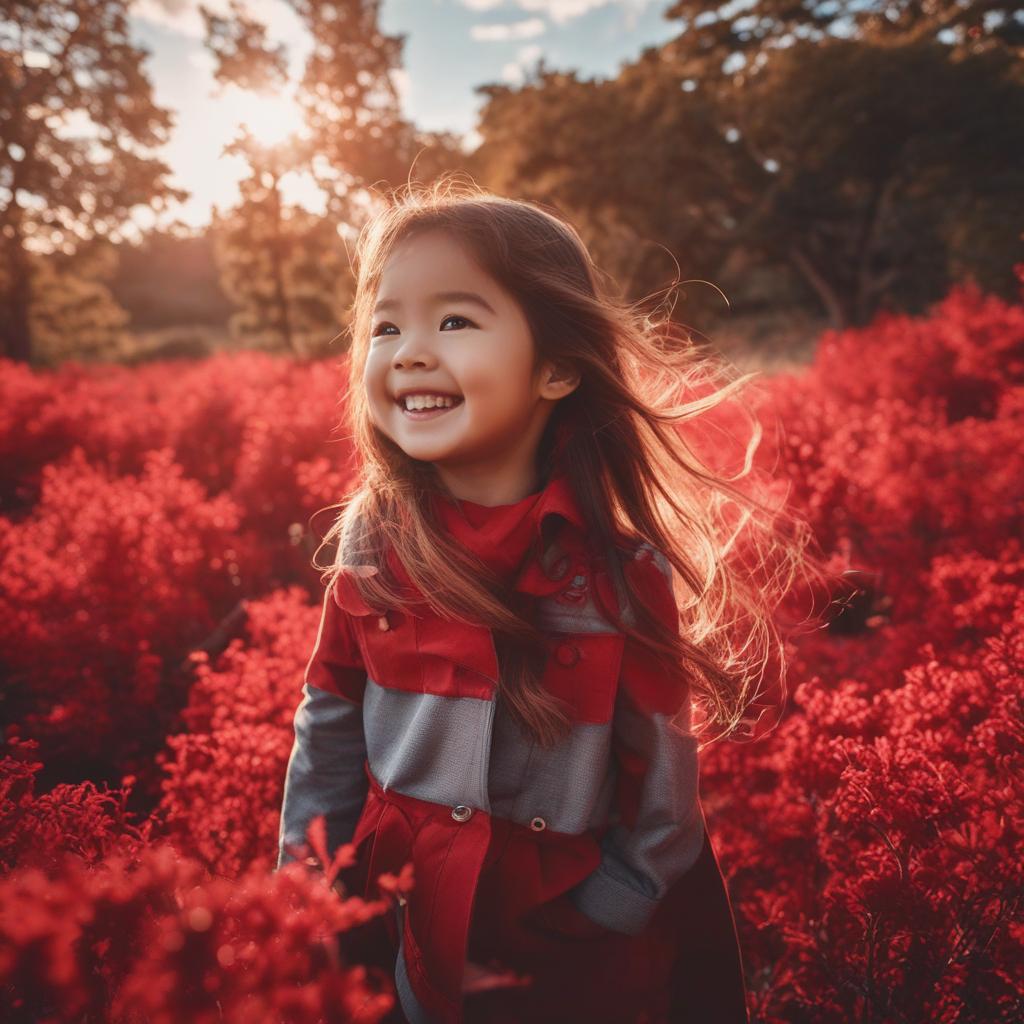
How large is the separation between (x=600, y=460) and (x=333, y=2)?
2185 centimetres

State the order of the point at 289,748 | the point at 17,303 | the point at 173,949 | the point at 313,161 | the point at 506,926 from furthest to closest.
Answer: the point at 17,303, the point at 313,161, the point at 289,748, the point at 506,926, the point at 173,949

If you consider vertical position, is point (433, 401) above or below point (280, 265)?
below

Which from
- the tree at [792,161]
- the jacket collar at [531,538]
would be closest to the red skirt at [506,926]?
the jacket collar at [531,538]

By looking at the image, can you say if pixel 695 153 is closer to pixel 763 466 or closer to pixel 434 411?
pixel 763 466

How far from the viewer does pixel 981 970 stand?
1408mm

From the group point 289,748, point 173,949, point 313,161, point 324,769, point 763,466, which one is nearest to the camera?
point 173,949

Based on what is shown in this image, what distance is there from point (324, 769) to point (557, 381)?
3.60 ft

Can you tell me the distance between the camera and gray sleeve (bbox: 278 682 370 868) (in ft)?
5.09

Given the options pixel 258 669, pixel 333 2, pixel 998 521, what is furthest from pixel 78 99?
pixel 998 521

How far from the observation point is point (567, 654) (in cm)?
145

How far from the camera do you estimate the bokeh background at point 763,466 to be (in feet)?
3.45

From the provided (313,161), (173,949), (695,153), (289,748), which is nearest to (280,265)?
(313,161)

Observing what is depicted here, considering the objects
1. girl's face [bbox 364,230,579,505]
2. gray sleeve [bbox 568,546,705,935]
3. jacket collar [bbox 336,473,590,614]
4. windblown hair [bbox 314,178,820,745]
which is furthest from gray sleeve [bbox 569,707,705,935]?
girl's face [bbox 364,230,579,505]

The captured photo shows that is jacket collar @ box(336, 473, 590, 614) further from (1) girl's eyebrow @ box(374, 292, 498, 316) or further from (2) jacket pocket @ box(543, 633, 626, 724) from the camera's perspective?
(1) girl's eyebrow @ box(374, 292, 498, 316)
